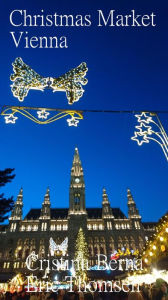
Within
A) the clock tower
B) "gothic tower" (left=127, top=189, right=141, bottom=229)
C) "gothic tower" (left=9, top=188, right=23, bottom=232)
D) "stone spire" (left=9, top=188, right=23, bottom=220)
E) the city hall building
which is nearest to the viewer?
the city hall building

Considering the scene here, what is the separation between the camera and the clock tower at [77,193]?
60.6m

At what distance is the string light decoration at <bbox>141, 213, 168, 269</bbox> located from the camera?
8695 mm

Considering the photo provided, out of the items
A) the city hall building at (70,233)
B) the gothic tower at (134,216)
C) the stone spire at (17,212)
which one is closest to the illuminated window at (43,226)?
the city hall building at (70,233)

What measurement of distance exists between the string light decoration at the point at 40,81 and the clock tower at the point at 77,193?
192 ft

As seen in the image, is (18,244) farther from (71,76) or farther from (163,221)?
(71,76)

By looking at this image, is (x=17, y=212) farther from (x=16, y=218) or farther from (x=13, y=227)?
(x=13, y=227)

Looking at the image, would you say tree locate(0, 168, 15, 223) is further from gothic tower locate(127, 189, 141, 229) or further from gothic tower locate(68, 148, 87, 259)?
gothic tower locate(127, 189, 141, 229)

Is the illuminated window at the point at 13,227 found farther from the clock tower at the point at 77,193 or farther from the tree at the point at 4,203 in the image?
the tree at the point at 4,203

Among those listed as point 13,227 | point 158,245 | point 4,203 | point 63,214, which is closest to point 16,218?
point 13,227

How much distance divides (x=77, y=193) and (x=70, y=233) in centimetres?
1286

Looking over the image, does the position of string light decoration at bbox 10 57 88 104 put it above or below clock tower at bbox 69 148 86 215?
below

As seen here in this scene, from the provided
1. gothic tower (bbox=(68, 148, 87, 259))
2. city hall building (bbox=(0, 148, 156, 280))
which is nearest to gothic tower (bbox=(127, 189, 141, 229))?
city hall building (bbox=(0, 148, 156, 280))

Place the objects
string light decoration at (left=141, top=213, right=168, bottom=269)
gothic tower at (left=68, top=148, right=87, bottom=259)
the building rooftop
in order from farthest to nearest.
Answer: the building rooftop < gothic tower at (left=68, top=148, right=87, bottom=259) < string light decoration at (left=141, top=213, right=168, bottom=269)

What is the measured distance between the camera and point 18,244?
54.2m
